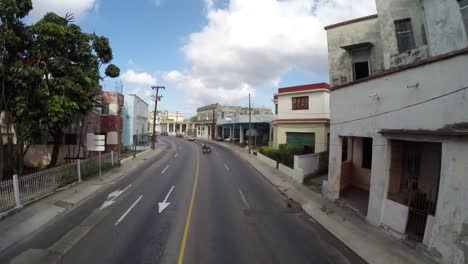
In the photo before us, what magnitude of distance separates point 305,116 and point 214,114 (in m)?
51.1

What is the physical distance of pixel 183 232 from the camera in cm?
1020

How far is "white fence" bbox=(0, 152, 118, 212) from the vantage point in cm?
1188

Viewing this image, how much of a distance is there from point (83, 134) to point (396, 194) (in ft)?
82.6

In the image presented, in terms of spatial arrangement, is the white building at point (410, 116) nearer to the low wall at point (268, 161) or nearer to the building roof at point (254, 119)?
the low wall at point (268, 161)

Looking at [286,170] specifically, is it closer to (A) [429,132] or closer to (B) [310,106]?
(B) [310,106]

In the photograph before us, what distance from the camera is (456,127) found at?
27.1 ft

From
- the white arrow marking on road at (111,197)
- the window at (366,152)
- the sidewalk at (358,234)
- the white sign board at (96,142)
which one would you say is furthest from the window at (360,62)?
the white sign board at (96,142)


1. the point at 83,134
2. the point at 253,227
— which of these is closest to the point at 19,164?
the point at 83,134

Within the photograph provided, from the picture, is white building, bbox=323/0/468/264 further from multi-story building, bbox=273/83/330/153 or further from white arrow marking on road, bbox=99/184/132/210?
multi-story building, bbox=273/83/330/153

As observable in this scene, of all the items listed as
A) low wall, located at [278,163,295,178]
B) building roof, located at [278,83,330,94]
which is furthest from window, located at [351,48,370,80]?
building roof, located at [278,83,330,94]

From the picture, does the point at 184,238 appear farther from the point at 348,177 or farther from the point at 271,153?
the point at 271,153

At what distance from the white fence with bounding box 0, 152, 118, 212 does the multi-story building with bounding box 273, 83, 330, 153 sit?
20.7 metres

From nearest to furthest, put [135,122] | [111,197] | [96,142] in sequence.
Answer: [111,197] < [96,142] < [135,122]

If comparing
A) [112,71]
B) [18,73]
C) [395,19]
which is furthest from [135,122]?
[395,19]
